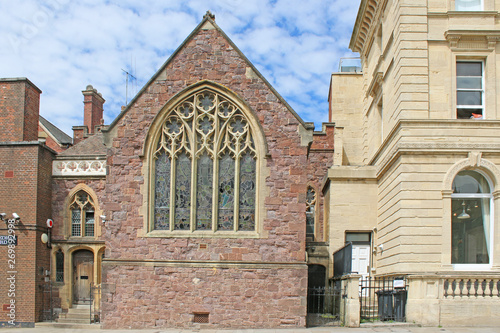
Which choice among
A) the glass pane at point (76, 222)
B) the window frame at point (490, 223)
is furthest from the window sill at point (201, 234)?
the window frame at point (490, 223)

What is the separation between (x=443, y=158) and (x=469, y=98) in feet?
7.59

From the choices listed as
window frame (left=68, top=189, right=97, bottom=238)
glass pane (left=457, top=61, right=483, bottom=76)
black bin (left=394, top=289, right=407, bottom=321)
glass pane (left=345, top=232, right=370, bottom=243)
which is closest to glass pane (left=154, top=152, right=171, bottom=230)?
window frame (left=68, top=189, right=97, bottom=238)

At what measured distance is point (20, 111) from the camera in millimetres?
19875

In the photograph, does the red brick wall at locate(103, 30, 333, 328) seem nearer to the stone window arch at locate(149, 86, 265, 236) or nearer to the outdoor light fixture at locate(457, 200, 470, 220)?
the stone window arch at locate(149, 86, 265, 236)

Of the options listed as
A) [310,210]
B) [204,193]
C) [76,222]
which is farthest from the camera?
[310,210]

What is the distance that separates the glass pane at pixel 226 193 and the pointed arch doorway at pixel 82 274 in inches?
283

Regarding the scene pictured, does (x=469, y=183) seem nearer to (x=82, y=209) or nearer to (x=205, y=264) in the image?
(x=205, y=264)

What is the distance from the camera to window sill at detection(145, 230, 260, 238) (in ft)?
49.5

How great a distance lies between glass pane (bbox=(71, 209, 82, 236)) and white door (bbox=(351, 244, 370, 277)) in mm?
10339

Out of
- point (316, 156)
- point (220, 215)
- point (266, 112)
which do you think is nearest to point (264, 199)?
point (220, 215)

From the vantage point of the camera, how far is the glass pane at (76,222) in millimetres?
20062

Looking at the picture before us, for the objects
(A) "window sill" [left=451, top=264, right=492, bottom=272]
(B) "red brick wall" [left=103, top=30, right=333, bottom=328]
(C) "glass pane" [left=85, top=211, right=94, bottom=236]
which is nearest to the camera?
(B) "red brick wall" [left=103, top=30, right=333, bottom=328]

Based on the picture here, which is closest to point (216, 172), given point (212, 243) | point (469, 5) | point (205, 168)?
point (205, 168)

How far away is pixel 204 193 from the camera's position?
1556cm
